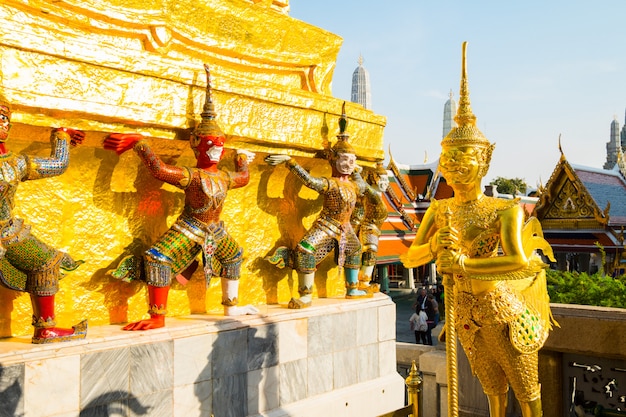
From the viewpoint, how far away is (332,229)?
549 cm

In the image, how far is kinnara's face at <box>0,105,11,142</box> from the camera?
351 cm

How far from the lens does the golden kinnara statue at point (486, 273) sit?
11.7ft

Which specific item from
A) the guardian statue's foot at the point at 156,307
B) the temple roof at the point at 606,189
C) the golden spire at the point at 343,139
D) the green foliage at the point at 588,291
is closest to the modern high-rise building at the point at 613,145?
the temple roof at the point at 606,189

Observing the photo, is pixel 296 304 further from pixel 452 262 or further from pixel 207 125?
pixel 452 262

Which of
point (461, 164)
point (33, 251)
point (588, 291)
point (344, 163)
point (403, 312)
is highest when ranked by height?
point (344, 163)

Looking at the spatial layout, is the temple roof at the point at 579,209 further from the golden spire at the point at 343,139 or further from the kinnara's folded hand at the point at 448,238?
the kinnara's folded hand at the point at 448,238

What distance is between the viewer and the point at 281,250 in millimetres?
5402

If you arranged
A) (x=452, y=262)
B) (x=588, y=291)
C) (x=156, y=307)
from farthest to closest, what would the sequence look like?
(x=588, y=291)
(x=156, y=307)
(x=452, y=262)

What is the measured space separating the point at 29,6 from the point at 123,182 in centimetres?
139

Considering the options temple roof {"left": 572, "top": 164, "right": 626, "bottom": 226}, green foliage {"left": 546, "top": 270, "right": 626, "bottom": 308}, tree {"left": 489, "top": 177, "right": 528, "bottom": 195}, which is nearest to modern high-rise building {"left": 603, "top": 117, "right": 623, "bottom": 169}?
tree {"left": 489, "top": 177, "right": 528, "bottom": 195}

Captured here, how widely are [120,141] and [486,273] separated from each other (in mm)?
2653

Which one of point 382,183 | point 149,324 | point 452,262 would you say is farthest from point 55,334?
point 382,183

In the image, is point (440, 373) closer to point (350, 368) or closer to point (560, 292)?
point (350, 368)

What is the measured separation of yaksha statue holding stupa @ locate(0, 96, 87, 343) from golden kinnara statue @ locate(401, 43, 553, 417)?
2.48m
